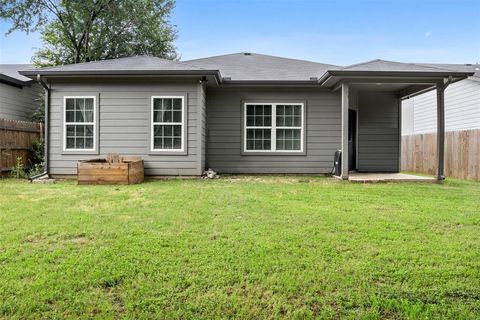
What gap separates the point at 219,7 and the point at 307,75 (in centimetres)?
630

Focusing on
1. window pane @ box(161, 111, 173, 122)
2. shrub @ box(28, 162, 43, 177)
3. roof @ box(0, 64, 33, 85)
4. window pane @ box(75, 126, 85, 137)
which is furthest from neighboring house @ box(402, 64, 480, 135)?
roof @ box(0, 64, 33, 85)

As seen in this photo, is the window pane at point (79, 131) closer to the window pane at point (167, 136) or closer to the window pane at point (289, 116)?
the window pane at point (167, 136)

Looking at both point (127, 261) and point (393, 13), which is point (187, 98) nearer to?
point (127, 261)

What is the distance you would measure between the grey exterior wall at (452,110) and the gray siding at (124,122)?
9.11 metres

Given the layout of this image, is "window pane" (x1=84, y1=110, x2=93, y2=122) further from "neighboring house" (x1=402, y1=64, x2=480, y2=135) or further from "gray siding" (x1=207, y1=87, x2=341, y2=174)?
"neighboring house" (x1=402, y1=64, x2=480, y2=135)

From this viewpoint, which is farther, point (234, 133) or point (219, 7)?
point (219, 7)

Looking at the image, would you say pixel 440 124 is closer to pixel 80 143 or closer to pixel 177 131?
pixel 177 131

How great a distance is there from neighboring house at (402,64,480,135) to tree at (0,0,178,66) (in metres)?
11.8

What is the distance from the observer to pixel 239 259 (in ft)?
9.67

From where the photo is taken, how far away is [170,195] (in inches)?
240

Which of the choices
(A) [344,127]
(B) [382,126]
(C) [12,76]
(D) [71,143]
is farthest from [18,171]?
(B) [382,126]

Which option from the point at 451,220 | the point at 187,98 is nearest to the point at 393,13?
the point at 187,98

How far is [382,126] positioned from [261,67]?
4.02m

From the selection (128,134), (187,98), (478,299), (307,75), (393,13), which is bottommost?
(478,299)
